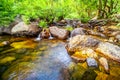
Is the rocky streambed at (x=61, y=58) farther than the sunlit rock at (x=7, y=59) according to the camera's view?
No

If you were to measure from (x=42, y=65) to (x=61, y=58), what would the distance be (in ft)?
3.85

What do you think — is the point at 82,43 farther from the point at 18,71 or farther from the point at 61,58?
the point at 18,71

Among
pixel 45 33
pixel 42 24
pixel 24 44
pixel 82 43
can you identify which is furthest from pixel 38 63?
pixel 42 24

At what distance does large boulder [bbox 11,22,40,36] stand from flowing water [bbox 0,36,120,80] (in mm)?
2208

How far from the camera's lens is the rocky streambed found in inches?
270

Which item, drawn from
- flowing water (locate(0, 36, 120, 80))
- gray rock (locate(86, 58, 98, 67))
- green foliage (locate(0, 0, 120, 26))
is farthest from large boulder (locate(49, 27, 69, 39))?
gray rock (locate(86, 58, 98, 67))

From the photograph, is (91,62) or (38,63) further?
(38,63)

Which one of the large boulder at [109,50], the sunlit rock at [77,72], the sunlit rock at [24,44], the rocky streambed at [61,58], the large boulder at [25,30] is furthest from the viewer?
the large boulder at [25,30]

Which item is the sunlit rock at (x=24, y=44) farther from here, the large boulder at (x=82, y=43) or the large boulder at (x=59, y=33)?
the large boulder at (x=82, y=43)

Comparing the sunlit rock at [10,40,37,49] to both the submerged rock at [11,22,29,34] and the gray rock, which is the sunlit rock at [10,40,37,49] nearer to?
the submerged rock at [11,22,29,34]

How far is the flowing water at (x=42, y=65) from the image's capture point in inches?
265

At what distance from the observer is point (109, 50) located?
8.27 meters

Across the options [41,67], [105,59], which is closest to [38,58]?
[41,67]

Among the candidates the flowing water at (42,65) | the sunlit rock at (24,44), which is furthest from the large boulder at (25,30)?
the flowing water at (42,65)
